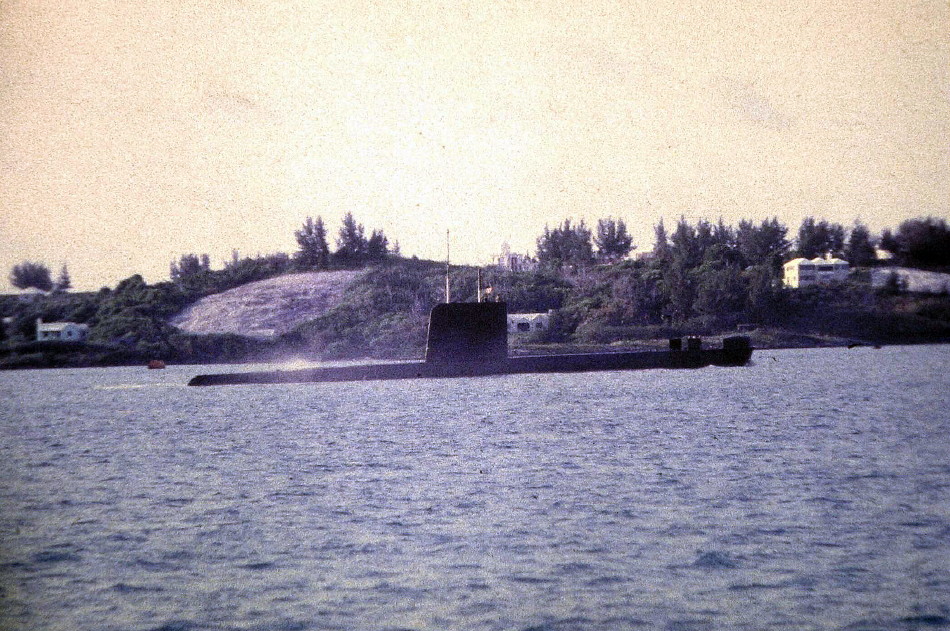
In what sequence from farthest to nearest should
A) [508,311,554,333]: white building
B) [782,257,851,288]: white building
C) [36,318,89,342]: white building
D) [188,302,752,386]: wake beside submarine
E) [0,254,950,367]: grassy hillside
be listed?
[508,311,554,333]: white building
[36,318,89,342]: white building
[0,254,950,367]: grassy hillside
[782,257,851,288]: white building
[188,302,752,386]: wake beside submarine

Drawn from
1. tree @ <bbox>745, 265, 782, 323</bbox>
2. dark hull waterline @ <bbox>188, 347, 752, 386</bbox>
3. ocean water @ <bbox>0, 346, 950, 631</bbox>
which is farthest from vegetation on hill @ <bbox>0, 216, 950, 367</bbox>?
ocean water @ <bbox>0, 346, 950, 631</bbox>

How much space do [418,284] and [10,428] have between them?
8913cm

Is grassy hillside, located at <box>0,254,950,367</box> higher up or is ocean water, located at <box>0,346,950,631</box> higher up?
grassy hillside, located at <box>0,254,950,367</box>

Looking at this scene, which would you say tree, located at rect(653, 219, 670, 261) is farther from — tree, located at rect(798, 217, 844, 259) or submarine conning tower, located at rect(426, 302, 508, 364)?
submarine conning tower, located at rect(426, 302, 508, 364)

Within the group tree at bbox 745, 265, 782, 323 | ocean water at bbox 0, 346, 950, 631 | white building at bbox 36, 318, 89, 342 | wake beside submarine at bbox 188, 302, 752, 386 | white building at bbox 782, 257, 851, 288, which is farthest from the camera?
white building at bbox 36, 318, 89, 342

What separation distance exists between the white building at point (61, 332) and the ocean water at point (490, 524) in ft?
258

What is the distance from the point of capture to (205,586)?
12.4 meters

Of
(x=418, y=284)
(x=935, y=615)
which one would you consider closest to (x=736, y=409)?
(x=935, y=615)

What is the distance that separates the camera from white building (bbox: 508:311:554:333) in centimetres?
10625

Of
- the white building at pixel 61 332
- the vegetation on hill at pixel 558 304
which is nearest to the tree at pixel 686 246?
the vegetation on hill at pixel 558 304

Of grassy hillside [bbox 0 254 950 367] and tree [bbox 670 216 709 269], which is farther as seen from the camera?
tree [bbox 670 216 709 269]

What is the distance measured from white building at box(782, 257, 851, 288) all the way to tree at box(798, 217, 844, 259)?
1261 mm

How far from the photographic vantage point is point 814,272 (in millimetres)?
89750

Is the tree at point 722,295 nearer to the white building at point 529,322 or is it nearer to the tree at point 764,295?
the tree at point 764,295
